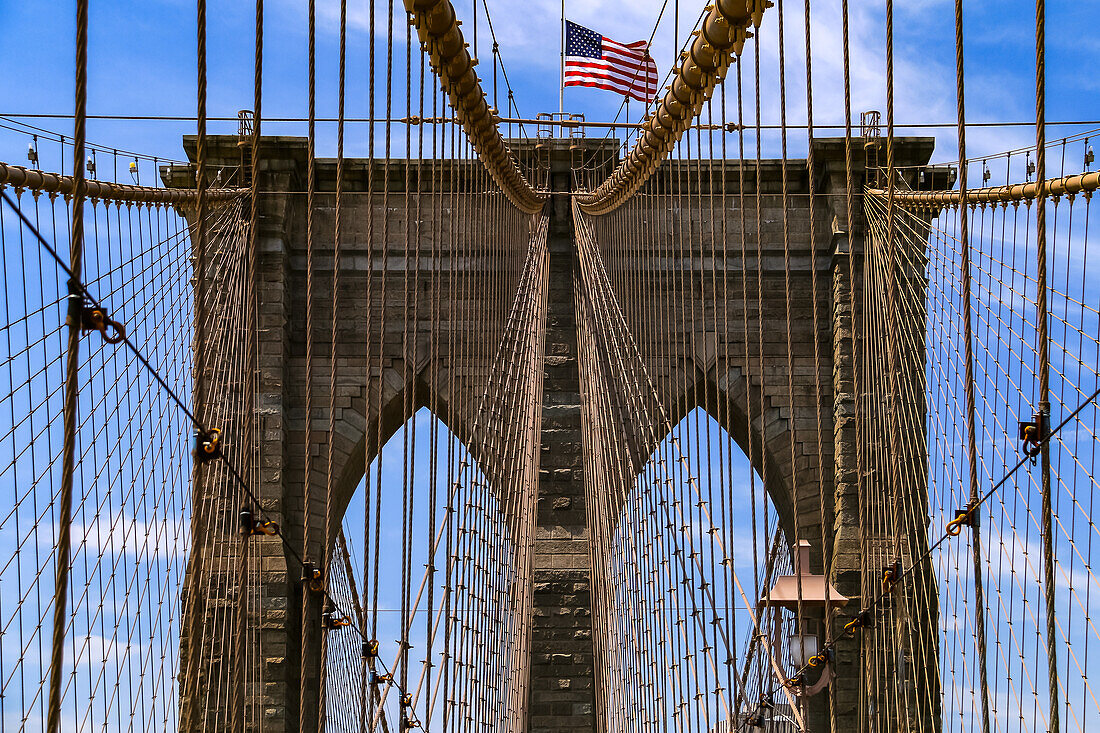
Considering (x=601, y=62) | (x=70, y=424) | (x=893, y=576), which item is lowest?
(x=893, y=576)

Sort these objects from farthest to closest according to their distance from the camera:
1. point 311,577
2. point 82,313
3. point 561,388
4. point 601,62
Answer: point 601,62, point 561,388, point 311,577, point 82,313

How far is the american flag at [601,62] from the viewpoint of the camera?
47.5 ft

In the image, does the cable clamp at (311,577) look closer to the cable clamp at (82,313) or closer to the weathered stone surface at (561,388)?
the cable clamp at (82,313)

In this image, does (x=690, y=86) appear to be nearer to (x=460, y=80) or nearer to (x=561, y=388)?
(x=460, y=80)

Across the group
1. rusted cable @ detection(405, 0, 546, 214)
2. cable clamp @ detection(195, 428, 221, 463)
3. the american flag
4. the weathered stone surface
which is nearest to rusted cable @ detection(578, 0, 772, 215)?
rusted cable @ detection(405, 0, 546, 214)

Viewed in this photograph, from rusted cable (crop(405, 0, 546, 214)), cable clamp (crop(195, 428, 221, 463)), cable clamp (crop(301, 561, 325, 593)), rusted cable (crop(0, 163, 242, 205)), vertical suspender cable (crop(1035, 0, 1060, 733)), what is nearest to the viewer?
vertical suspender cable (crop(1035, 0, 1060, 733))

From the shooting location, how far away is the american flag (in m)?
14.5

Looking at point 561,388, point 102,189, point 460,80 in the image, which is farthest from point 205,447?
point 561,388

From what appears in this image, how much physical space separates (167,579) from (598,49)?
6807 mm

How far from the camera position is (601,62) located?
14586 mm

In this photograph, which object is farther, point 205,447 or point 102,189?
point 102,189

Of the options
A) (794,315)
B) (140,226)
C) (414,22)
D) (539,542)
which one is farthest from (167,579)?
(794,315)

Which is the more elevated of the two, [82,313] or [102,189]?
[102,189]

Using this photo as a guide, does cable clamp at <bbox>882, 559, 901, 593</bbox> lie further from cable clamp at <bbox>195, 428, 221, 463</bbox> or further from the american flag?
the american flag
